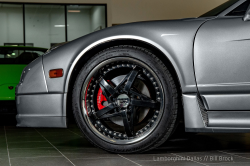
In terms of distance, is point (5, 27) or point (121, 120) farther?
point (5, 27)

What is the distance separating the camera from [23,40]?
51.7 ft

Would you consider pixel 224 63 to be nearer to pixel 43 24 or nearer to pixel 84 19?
pixel 84 19

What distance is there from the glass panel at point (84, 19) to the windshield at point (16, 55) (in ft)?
28.8

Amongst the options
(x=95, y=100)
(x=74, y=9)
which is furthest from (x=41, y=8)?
(x=95, y=100)

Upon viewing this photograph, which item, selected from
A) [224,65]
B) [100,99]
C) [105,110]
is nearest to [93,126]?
[105,110]

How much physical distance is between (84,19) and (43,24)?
1.70 metres

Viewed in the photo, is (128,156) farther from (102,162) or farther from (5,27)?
(5,27)

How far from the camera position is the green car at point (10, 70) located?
6371 mm

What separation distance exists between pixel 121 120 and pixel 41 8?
13.5 metres

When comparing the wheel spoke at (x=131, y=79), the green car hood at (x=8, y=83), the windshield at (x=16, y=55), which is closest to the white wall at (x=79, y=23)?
the windshield at (x=16, y=55)

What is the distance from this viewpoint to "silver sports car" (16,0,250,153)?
9.04 ft

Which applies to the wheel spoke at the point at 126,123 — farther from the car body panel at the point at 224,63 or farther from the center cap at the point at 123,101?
the car body panel at the point at 224,63

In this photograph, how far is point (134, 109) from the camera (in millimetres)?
3006

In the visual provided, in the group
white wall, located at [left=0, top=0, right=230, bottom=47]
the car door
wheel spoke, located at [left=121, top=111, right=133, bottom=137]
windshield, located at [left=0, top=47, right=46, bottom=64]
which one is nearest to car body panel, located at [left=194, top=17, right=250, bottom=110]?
the car door
